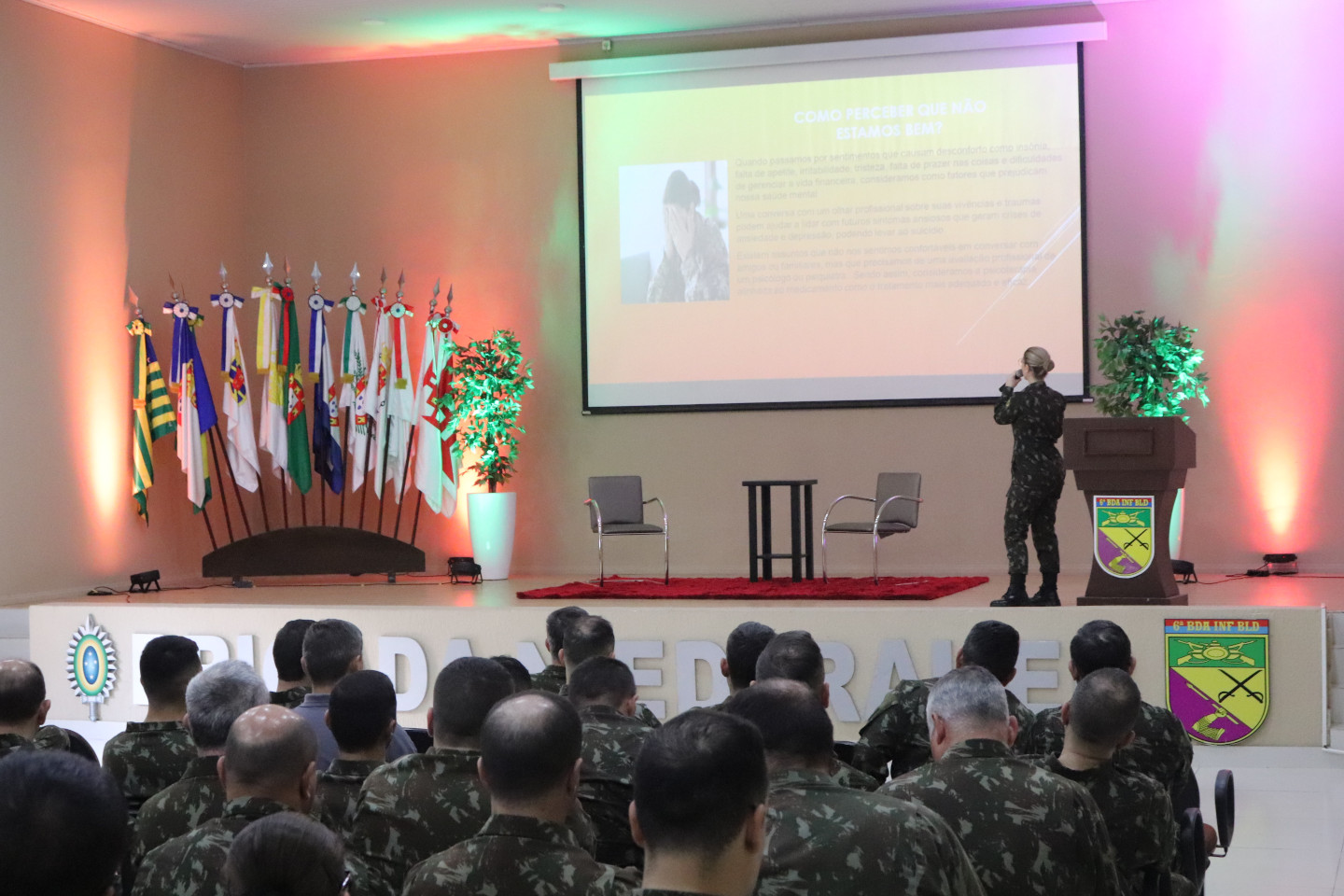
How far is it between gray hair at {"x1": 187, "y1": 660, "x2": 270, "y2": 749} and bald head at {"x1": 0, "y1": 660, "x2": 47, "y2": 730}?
524mm

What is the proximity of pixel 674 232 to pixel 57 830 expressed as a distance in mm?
9057

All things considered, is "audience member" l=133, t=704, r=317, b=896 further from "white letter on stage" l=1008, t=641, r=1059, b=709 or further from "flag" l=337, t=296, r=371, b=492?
"flag" l=337, t=296, r=371, b=492

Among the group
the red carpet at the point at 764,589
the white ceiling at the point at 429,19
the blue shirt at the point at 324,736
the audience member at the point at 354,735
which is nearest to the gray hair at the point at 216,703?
the audience member at the point at 354,735

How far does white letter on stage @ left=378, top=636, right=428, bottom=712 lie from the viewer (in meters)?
7.37

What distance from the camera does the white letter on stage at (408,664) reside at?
290 inches

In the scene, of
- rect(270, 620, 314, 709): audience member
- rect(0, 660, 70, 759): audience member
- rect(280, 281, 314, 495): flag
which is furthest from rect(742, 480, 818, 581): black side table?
rect(0, 660, 70, 759): audience member

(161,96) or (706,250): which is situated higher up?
(161,96)

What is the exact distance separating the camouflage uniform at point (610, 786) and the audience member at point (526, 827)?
36.6 inches

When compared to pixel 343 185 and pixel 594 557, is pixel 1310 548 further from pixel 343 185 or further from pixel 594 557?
pixel 343 185

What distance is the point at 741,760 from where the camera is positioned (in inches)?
67.0

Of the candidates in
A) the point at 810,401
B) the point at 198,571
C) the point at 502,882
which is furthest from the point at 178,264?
the point at 502,882

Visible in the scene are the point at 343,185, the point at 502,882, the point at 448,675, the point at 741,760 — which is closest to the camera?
the point at 741,760

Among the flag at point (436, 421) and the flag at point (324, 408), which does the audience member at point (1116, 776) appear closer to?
the flag at point (436, 421)

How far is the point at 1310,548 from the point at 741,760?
857 centimetres
